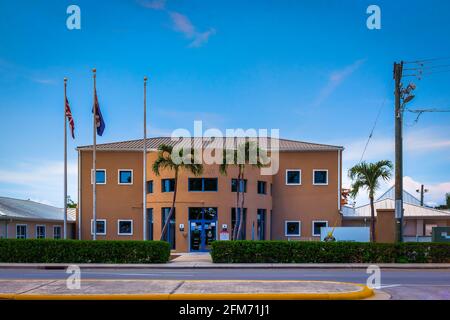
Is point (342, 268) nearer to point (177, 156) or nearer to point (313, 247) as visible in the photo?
point (313, 247)

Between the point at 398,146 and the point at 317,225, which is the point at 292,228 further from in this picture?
the point at 398,146

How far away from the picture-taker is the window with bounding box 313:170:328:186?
38.3 meters

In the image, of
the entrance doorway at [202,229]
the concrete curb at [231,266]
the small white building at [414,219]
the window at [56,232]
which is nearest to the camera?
the concrete curb at [231,266]

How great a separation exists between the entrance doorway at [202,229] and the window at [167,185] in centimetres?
240

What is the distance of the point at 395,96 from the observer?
950 inches

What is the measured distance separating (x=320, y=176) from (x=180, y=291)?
2876cm

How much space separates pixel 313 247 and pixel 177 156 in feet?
32.6

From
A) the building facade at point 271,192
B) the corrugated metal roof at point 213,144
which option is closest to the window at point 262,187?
the building facade at point 271,192

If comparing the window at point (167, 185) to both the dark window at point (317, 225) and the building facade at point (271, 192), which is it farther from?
the dark window at point (317, 225)

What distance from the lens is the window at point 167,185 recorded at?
1340 inches

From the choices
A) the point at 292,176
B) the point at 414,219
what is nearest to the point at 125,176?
A: the point at 292,176

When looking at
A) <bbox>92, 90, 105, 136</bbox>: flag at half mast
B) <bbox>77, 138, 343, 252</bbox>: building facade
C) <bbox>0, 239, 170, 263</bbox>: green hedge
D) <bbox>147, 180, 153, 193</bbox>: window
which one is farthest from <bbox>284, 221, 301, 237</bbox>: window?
<bbox>92, 90, 105, 136</bbox>: flag at half mast

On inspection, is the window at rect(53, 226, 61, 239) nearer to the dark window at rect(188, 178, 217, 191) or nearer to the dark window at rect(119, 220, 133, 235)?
the dark window at rect(119, 220, 133, 235)

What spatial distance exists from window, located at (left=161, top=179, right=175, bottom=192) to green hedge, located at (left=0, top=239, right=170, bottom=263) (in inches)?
404
